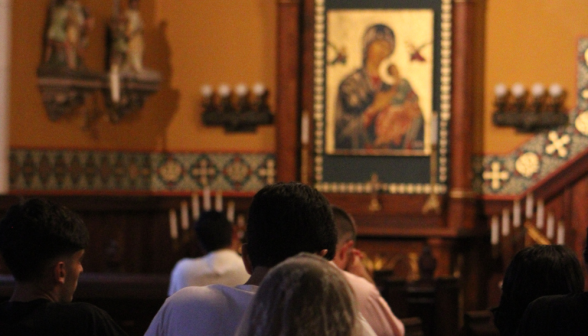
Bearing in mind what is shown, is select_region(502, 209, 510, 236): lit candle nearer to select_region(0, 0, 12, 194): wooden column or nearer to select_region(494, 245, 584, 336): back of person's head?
select_region(0, 0, 12, 194): wooden column

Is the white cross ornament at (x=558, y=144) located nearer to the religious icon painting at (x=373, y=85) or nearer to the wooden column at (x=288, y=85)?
the religious icon painting at (x=373, y=85)

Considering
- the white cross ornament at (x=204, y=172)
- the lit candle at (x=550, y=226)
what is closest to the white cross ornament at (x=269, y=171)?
the white cross ornament at (x=204, y=172)

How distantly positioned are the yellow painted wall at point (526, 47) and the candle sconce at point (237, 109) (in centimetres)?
238

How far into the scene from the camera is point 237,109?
934 centimetres

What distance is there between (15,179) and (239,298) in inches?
251

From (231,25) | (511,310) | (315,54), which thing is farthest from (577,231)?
(511,310)

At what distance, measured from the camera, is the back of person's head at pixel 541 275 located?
8.24 ft

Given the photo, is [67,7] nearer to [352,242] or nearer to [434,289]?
[434,289]

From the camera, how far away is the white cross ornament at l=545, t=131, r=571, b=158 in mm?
8992

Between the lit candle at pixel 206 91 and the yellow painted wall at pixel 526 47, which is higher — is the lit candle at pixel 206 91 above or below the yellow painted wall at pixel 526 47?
below

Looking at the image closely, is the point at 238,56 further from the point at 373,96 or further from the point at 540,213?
the point at 540,213

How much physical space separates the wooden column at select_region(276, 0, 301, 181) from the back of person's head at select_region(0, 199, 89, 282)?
6.98m

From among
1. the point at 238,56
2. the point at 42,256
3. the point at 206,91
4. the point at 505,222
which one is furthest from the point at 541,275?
the point at 238,56

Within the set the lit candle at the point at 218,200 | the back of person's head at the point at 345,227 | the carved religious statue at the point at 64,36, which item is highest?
the carved religious statue at the point at 64,36
